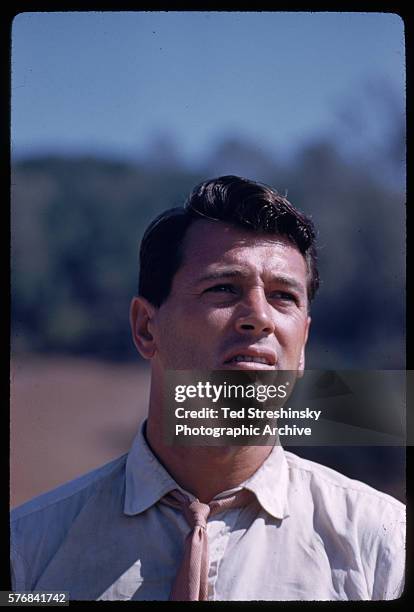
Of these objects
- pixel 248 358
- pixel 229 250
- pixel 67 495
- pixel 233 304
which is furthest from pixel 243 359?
pixel 67 495

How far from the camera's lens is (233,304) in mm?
1772

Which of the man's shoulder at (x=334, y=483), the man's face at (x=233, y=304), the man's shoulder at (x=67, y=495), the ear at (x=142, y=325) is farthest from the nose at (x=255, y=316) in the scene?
the man's shoulder at (x=67, y=495)

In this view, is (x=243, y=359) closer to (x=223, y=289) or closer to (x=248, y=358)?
(x=248, y=358)

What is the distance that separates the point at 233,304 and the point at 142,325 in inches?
9.4

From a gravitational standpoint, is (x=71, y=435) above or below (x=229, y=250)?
below

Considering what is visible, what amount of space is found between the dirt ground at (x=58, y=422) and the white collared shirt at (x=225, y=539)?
0.05 m

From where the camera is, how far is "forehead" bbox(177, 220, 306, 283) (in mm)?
1781

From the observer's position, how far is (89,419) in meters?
1.86

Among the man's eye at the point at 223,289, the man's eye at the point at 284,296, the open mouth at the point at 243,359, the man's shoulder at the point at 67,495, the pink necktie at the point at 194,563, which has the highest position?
the man's eye at the point at 223,289

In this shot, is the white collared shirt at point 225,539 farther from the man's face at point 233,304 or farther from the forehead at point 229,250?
the forehead at point 229,250

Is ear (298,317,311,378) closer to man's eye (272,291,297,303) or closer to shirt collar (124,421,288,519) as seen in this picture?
man's eye (272,291,297,303)

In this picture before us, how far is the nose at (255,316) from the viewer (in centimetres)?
176

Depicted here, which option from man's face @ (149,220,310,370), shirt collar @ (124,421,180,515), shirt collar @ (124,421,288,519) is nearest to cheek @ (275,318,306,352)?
man's face @ (149,220,310,370)
